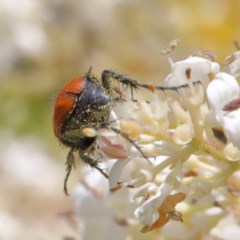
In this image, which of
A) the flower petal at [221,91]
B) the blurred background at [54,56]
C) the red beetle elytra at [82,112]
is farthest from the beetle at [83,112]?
the blurred background at [54,56]

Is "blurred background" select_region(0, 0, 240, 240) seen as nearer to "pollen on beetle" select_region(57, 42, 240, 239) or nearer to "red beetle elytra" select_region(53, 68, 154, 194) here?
"red beetle elytra" select_region(53, 68, 154, 194)

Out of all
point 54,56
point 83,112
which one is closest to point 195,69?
point 83,112

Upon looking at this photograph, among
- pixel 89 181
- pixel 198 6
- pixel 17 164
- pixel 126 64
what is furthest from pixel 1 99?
pixel 89 181

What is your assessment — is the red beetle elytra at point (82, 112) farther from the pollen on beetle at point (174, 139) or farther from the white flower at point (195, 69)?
the white flower at point (195, 69)

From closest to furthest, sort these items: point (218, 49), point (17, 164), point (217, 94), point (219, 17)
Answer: point (217, 94), point (218, 49), point (219, 17), point (17, 164)

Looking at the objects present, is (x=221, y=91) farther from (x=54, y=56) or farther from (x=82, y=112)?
(x=54, y=56)

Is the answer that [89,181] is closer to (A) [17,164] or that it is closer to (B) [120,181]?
(B) [120,181]
